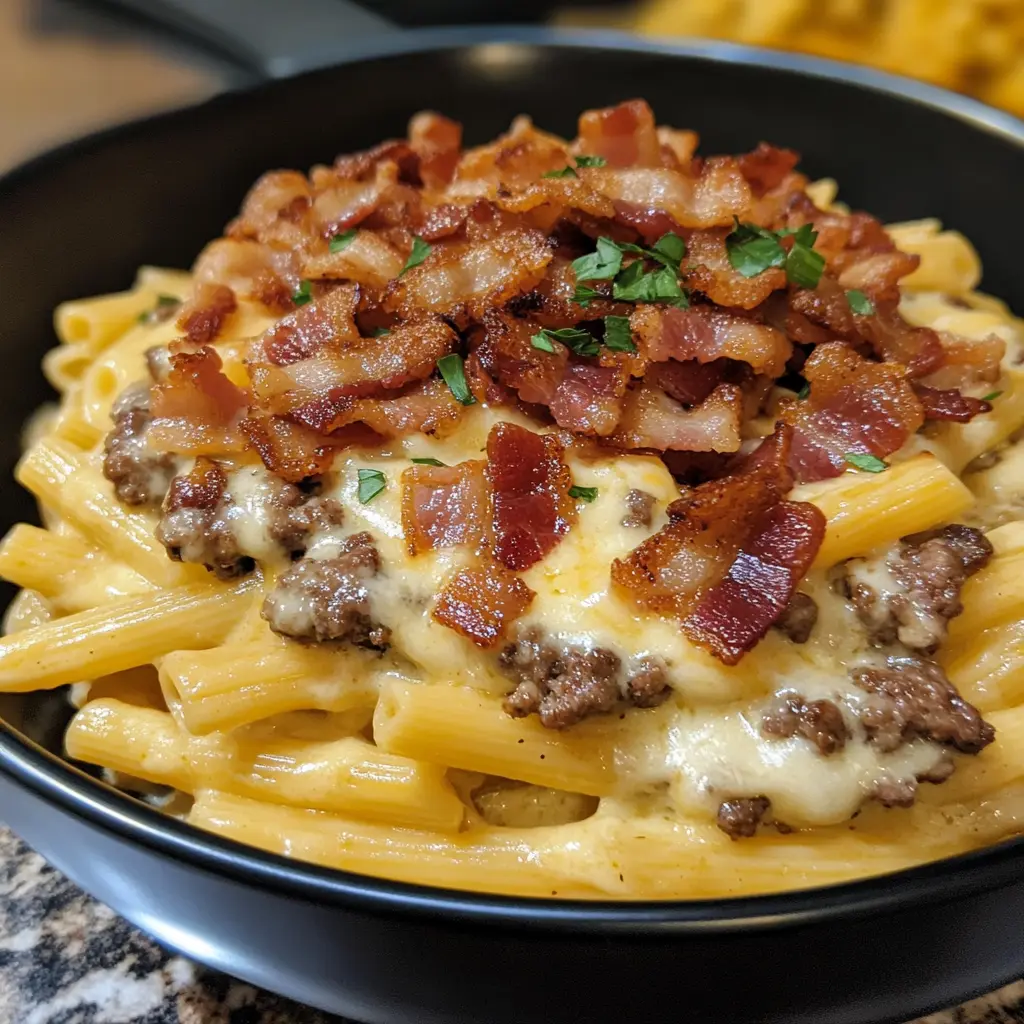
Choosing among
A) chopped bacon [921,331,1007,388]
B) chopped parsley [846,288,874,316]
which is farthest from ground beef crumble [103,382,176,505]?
chopped bacon [921,331,1007,388]

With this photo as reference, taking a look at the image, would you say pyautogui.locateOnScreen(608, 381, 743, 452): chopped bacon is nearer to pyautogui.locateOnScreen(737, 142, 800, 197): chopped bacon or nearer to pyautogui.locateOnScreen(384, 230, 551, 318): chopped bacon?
pyautogui.locateOnScreen(384, 230, 551, 318): chopped bacon

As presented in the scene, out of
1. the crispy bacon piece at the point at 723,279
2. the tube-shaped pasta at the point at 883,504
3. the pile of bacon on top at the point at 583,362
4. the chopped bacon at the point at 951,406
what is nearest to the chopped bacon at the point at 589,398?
the pile of bacon on top at the point at 583,362

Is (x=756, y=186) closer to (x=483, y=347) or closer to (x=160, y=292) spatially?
(x=483, y=347)

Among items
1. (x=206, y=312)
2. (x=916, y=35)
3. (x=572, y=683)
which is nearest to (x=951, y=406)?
(x=572, y=683)

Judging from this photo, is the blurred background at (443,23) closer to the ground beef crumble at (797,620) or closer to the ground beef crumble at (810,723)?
the ground beef crumble at (797,620)

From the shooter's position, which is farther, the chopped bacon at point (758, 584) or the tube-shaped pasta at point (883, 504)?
the tube-shaped pasta at point (883, 504)

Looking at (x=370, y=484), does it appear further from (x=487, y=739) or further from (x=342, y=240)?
(x=342, y=240)

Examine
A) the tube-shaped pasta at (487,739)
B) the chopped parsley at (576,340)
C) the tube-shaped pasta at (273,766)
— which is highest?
the chopped parsley at (576,340)

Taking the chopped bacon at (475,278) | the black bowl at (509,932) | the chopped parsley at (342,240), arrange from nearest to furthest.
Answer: the black bowl at (509,932) → the chopped bacon at (475,278) → the chopped parsley at (342,240)

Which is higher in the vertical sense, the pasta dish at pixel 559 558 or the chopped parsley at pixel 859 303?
the chopped parsley at pixel 859 303
